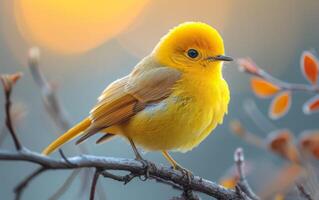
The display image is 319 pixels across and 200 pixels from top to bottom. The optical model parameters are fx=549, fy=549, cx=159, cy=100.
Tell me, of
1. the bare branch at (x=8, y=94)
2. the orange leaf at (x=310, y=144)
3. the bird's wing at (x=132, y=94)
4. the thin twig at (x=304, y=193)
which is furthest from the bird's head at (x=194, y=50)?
the bare branch at (x=8, y=94)

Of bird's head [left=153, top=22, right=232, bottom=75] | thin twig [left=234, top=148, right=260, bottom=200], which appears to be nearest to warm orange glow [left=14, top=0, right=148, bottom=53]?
bird's head [left=153, top=22, right=232, bottom=75]

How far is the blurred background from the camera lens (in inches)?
198

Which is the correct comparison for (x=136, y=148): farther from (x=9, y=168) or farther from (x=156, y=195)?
(x=9, y=168)

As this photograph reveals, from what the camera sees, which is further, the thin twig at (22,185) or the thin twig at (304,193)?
the thin twig at (304,193)

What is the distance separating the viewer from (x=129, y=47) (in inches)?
229

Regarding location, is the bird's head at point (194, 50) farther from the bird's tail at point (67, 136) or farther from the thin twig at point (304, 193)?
the thin twig at point (304, 193)

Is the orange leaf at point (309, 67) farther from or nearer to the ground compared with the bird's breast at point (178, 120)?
farther from the ground

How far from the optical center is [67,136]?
269cm

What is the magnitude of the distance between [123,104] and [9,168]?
2.62m

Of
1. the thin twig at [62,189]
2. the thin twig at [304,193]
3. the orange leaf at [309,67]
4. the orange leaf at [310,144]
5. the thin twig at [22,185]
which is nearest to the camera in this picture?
the thin twig at [22,185]

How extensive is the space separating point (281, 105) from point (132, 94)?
39.5 inches

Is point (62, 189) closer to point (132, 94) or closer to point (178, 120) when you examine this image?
point (178, 120)

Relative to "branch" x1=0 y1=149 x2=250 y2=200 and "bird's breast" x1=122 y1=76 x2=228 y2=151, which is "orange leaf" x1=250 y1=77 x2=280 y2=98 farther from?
"bird's breast" x1=122 y1=76 x2=228 y2=151

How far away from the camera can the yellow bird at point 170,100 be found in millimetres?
2662
